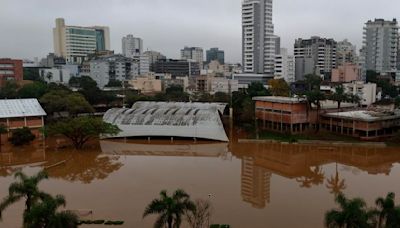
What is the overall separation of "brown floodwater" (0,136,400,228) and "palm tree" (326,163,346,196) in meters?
0.05

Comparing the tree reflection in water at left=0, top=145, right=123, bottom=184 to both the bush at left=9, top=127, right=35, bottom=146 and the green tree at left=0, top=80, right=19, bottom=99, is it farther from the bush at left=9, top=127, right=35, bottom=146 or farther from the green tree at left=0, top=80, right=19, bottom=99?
the green tree at left=0, top=80, right=19, bottom=99

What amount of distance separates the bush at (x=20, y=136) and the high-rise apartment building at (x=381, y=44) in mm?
72365

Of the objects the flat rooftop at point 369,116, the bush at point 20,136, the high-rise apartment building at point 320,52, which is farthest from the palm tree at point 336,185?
the high-rise apartment building at point 320,52

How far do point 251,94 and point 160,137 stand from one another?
13.8m

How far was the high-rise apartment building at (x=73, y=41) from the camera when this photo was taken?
113 metres

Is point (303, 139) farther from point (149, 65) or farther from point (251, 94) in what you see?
point (149, 65)

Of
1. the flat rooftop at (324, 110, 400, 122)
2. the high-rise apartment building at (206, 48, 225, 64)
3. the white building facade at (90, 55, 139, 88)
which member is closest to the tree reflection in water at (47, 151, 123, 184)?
the flat rooftop at (324, 110, 400, 122)

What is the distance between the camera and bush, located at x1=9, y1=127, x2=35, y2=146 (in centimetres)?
3178

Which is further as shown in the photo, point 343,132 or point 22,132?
point 343,132

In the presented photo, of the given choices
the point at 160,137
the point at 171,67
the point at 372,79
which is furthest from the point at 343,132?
the point at 171,67

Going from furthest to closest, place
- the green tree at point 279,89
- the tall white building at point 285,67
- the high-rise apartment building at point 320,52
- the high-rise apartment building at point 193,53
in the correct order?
the high-rise apartment building at point 193,53, the high-rise apartment building at point 320,52, the tall white building at point 285,67, the green tree at point 279,89

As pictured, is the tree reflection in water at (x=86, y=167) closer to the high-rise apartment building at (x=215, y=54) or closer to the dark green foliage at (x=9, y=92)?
the dark green foliage at (x=9, y=92)

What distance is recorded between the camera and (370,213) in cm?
1131

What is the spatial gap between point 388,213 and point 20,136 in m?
28.6
